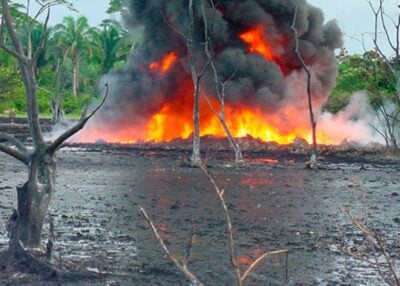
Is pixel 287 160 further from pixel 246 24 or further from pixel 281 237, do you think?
pixel 281 237

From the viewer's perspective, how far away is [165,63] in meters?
46.2

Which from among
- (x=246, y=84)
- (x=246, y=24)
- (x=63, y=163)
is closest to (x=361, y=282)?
(x=63, y=163)

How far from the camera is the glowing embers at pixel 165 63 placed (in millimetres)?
45844

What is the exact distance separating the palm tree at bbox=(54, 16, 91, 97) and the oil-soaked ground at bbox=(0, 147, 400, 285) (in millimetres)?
38757

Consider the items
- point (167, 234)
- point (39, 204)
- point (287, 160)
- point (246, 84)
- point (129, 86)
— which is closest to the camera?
point (39, 204)

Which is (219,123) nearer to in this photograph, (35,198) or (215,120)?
(215,120)

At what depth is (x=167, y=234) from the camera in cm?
1308

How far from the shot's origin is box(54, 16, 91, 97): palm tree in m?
67.6

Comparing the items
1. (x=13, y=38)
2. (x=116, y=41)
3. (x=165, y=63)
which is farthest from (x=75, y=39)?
(x=13, y=38)

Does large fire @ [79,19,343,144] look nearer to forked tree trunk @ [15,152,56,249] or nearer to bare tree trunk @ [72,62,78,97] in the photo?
bare tree trunk @ [72,62,78,97]

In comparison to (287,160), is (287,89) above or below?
above

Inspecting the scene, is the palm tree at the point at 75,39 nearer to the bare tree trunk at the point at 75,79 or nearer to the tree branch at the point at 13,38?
the bare tree trunk at the point at 75,79

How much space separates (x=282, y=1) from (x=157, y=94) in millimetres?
9851

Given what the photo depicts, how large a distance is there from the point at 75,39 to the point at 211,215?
185 feet
